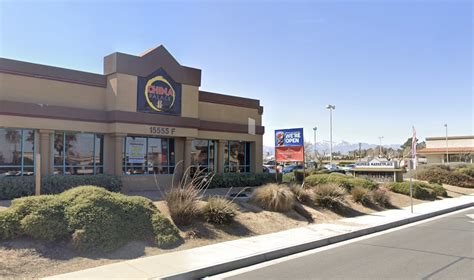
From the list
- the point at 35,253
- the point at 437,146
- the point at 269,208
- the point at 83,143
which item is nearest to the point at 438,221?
the point at 269,208

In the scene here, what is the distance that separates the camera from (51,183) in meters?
15.9

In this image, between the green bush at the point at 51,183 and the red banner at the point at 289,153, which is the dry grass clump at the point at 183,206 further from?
the red banner at the point at 289,153

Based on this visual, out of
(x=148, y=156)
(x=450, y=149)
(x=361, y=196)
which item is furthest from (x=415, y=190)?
(x=450, y=149)

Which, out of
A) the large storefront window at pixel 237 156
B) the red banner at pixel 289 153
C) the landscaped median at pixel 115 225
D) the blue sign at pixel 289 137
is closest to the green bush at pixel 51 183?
the landscaped median at pixel 115 225

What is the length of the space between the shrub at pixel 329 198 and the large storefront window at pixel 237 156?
10.0 metres

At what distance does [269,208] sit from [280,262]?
4.94 meters

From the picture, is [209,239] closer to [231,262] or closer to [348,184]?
[231,262]

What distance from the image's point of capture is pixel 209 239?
32.9 feet

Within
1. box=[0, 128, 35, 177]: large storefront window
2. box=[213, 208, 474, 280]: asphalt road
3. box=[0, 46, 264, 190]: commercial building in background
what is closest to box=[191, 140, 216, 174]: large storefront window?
box=[0, 46, 264, 190]: commercial building in background

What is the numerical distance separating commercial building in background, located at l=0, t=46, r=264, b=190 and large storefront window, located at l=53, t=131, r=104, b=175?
0.04m

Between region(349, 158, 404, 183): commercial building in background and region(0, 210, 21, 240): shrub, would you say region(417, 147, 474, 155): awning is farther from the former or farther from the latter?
region(0, 210, 21, 240): shrub

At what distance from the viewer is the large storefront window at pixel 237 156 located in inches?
981

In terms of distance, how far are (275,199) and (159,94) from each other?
975cm

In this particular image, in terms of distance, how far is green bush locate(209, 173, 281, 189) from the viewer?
22070mm
